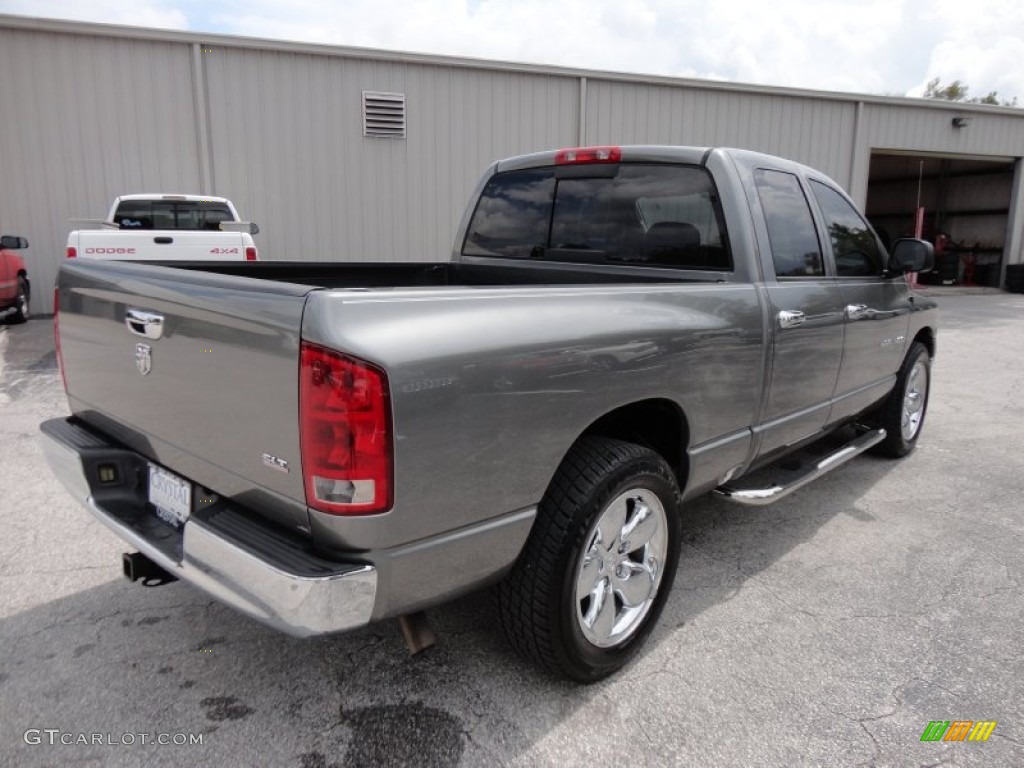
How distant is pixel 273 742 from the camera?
2.12 meters

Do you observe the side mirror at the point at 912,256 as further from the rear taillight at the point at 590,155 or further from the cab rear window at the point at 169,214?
the cab rear window at the point at 169,214

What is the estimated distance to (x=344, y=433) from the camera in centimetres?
168

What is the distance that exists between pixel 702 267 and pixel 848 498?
2.07m

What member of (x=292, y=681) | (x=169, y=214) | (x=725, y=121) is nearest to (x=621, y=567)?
(x=292, y=681)

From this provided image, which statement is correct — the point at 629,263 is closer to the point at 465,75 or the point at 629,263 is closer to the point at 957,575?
the point at 957,575

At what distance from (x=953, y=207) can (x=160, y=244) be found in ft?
80.4

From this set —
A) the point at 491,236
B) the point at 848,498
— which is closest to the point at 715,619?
the point at 848,498

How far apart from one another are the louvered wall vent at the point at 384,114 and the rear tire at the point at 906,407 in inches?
390

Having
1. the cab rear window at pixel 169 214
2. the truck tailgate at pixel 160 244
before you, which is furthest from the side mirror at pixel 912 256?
the cab rear window at pixel 169 214

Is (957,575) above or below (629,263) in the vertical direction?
below

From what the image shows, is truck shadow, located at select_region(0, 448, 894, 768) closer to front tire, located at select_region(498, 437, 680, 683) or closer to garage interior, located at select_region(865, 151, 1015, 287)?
front tire, located at select_region(498, 437, 680, 683)

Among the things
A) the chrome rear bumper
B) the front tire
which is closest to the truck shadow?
the front tire

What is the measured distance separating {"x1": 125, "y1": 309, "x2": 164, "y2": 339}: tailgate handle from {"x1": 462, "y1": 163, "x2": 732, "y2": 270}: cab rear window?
6.53 ft

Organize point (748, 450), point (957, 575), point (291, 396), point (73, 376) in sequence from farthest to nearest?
point (957, 575) → point (748, 450) → point (73, 376) → point (291, 396)
